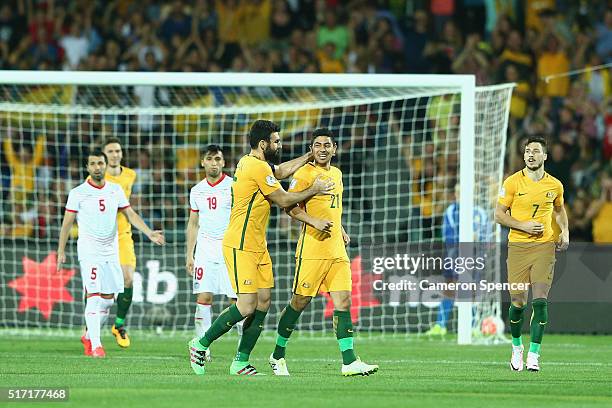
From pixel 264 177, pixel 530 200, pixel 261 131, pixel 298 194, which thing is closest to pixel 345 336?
pixel 298 194

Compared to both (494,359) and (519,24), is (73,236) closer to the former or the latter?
(494,359)

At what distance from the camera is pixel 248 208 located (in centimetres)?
1154

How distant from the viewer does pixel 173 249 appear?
62.6 ft

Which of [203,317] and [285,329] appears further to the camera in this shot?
[203,317]

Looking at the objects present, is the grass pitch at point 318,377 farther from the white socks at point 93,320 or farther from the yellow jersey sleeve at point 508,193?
the yellow jersey sleeve at point 508,193

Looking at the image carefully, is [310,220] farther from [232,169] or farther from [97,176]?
[232,169]

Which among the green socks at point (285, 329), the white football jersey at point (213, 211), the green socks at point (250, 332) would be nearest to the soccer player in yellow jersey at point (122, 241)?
the white football jersey at point (213, 211)

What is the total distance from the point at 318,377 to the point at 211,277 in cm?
319

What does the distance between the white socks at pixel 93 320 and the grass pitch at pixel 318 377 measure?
0.30 meters

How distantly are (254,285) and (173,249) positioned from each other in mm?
Answer: 7703

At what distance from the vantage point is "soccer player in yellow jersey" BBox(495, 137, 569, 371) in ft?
42.1

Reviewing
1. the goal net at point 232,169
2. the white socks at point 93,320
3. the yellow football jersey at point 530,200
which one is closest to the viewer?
the yellow football jersey at point 530,200

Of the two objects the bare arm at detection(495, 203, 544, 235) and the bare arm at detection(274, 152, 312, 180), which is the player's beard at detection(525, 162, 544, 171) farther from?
the bare arm at detection(274, 152, 312, 180)

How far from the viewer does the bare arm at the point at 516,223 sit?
41.7 ft
